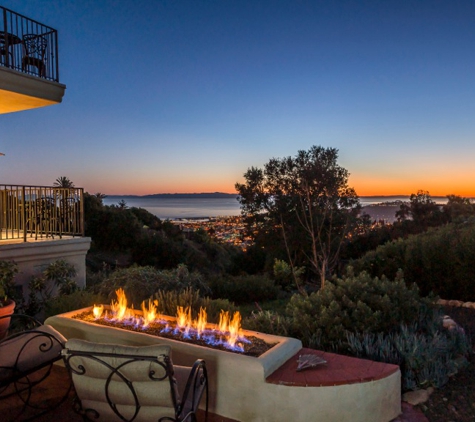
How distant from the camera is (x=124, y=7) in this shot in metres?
11.1

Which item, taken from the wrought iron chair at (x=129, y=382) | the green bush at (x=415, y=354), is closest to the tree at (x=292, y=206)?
the green bush at (x=415, y=354)

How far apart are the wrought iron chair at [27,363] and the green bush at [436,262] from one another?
723 centimetres

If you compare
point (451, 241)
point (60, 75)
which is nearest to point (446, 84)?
point (451, 241)

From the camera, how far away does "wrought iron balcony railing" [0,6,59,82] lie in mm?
8297

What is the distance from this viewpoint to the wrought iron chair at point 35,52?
28.0 ft

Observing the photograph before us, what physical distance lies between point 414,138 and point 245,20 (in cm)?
1012

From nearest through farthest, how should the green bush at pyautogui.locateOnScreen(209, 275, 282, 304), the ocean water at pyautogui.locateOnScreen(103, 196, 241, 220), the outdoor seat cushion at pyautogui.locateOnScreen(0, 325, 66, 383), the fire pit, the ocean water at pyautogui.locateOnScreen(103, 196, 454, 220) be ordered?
→ the outdoor seat cushion at pyautogui.locateOnScreen(0, 325, 66, 383) → the fire pit → the green bush at pyautogui.locateOnScreen(209, 275, 282, 304) → the ocean water at pyautogui.locateOnScreen(103, 196, 454, 220) → the ocean water at pyautogui.locateOnScreen(103, 196, 241, 220)

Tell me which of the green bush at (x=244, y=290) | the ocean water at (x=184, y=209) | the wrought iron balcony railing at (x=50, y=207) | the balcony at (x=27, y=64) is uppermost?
the balcony at (x=27, y=64)

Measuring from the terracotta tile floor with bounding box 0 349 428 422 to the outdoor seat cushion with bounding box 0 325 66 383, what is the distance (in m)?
0.44

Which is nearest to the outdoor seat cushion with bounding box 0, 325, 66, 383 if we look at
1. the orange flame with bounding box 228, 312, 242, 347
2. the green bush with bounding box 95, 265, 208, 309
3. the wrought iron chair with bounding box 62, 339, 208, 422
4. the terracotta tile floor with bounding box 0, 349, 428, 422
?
the terracotta tile floor with bounding box 0, 349, 428, 422

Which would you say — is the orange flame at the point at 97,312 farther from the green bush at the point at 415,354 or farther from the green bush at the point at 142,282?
the green bush at the point at 415,354

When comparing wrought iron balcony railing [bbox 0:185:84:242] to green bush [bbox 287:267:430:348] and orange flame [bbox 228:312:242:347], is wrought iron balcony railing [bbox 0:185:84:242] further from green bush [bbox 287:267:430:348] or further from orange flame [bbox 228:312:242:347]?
orange flame [bbox 228:312:242:347]

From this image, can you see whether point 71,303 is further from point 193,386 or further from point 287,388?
point 287,388

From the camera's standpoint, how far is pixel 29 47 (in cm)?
875
